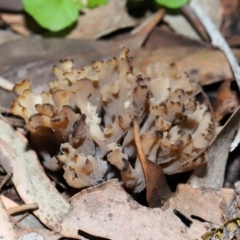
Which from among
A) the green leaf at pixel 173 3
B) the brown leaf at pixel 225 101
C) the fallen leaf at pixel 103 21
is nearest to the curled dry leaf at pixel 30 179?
the fallen leaf at pixel 103 21

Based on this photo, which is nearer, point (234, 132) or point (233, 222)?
point (233, 222)

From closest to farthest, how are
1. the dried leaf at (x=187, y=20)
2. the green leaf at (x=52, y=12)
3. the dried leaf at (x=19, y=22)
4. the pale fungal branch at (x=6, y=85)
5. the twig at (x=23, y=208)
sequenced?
the twig at (x=23, y=208), the pale fungal branch at (x=6, y=85), the green leaf at (x=52, y=12), the dried leaf at (x=19, y=22), the dried leaf at (x=187, y=20)

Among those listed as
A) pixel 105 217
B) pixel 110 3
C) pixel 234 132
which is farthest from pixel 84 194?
pixel 110 3

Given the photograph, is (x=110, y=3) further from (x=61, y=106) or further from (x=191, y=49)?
(x=61, y=106)

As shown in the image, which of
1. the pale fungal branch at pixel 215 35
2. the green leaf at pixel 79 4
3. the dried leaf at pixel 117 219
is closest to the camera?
the dried leaf at pixel 117 219

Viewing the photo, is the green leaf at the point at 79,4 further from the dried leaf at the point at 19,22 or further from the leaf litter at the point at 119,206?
the leaf litter at the point at 119,206

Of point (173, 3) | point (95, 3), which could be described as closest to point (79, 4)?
point (95, 3)

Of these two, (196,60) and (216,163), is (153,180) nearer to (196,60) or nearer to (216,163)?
(216,163)
